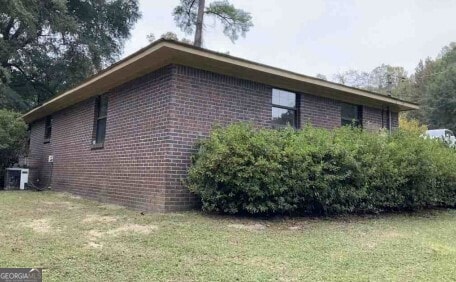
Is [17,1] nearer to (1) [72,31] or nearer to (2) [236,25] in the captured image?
(1) [72,31]

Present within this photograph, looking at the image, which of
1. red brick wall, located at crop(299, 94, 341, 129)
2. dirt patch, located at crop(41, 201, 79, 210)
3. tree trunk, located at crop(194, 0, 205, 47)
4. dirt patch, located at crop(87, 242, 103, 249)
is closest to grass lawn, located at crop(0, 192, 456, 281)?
dirt patch, located at crop(87, 242, 103, 249)

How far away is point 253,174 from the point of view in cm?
688

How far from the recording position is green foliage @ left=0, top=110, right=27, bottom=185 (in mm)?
14079

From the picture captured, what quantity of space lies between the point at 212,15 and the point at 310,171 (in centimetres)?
1693

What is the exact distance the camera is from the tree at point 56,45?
19828 millimetres

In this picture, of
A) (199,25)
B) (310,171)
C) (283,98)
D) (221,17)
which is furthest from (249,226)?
(221,17)

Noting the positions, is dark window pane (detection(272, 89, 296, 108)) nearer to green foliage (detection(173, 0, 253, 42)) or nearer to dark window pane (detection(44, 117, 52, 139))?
dark window pane (detection(44, 117, 52, 139))

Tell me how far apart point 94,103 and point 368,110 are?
26.0 feet

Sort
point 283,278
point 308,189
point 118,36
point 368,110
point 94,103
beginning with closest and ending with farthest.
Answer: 1. point 283,278
2. point 308,189
3. point 94,103
4. point 368,110
5. point 118,36

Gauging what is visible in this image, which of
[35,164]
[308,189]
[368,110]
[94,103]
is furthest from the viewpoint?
[35,164]

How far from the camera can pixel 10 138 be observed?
14.2m

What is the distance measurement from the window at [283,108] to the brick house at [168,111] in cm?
2

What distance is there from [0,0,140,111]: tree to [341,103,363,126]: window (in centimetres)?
1457

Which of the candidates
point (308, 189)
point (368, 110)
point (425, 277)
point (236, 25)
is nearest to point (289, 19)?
point (236, 25)
